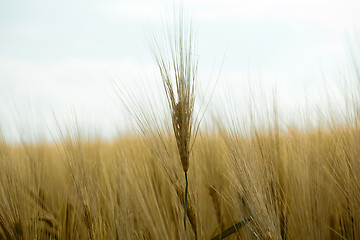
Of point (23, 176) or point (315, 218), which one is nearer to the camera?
point (315, 218)

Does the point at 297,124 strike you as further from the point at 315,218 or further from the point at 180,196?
the point at 180,196

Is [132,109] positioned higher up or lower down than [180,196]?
higher up

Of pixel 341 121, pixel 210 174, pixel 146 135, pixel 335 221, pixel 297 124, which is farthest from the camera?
pixel 297 124

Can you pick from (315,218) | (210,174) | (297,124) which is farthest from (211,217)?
(297,124)

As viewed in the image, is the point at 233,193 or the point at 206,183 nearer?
the point at 233,193

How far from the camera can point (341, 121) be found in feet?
4.23

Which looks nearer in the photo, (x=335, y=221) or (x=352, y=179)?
(x=352, y=179)

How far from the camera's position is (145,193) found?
3.64ft

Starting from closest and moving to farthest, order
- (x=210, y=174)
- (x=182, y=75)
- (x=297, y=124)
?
(x=182, y=75) → (x=210, y=174) → (x=297, y=124)

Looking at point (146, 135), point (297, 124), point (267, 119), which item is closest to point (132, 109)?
point (146, 135)

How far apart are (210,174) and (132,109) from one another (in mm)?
578

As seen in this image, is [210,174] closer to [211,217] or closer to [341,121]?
[211,217]

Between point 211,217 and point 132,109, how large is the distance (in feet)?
2.15

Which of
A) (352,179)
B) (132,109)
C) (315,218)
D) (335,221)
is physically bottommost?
(335,221)
